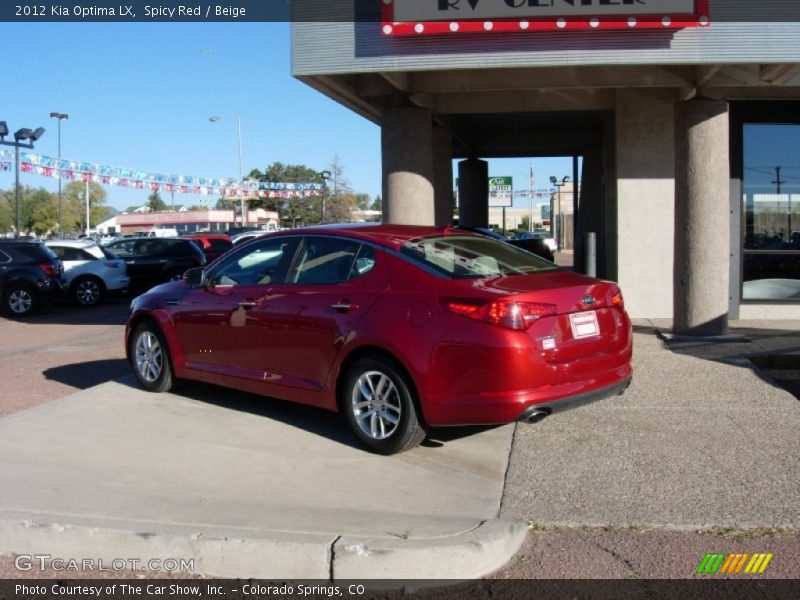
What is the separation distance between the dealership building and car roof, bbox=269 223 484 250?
361 centimetres

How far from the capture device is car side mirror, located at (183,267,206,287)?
7199 mm

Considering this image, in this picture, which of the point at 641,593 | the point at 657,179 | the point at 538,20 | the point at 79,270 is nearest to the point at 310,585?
the point at 641,593

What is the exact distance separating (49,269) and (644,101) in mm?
12478

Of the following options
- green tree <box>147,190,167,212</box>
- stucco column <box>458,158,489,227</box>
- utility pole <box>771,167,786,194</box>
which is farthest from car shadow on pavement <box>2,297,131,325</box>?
green tree <box>147,190,167,212</box>

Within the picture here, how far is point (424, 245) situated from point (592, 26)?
4.57 metres

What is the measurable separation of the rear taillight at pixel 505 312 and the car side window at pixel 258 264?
1899 millimetres

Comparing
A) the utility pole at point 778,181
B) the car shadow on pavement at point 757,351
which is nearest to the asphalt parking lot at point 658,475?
the car shadow on pavement at point 757,351

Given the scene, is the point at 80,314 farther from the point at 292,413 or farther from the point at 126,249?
the point at 292,413

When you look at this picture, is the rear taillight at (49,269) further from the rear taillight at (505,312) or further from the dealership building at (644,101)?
the rear taillight at (505,312)

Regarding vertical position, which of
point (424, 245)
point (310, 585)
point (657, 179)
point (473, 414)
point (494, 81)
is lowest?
point (310, 585)

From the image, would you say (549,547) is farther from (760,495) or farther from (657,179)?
(657,179)

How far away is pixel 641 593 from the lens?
379 centimetres

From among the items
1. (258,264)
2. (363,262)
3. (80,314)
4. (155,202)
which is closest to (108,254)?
(80,314)

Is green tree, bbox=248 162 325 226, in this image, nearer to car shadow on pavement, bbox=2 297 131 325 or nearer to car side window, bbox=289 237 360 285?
car shadow on pavement, bbox=2 297 131 325
